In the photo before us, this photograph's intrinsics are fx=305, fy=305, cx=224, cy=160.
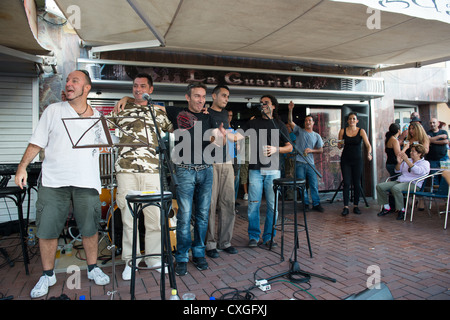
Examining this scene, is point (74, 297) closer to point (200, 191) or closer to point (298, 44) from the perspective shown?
point (200, 191)

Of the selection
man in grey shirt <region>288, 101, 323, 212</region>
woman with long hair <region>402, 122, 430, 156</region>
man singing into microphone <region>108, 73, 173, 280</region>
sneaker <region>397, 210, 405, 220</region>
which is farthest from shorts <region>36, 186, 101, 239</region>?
woman with long hair <region>402, 122, 430, 156</region>

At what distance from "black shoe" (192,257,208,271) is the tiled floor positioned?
0.05 meters

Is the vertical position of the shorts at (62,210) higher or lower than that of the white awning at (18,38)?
lower

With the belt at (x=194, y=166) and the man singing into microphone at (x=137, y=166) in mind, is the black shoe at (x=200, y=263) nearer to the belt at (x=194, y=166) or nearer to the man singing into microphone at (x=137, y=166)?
the man singing into microphone at (x=137, y=166)

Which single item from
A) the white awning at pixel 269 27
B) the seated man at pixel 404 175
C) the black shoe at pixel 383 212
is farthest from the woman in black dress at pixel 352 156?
the white awning at pixel 269 27

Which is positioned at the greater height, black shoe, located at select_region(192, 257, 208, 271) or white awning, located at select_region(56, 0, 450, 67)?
white awning, located at select_region(56, 0, 450, 67)

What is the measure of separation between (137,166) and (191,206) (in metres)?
0.70

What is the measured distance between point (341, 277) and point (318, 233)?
5.57 feet

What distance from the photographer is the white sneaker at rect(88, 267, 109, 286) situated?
9.55 ft

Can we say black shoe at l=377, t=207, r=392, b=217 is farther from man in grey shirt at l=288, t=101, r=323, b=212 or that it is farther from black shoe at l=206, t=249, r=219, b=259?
black shoe at l=206, t=249, r=219, b=259

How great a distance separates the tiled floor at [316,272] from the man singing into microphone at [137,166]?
1.27ft

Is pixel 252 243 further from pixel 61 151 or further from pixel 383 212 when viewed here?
pixel 383 212

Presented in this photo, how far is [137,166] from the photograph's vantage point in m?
3.12

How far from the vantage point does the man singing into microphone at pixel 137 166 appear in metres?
3.12
